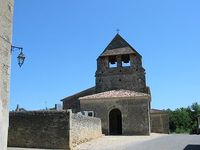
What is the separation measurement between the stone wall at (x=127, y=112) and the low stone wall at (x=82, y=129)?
4.73 metres

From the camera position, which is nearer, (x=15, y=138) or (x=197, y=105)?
(x=15, y=138)

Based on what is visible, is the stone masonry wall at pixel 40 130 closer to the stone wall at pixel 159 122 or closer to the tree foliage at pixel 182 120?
the stone wall at pixel 159 122

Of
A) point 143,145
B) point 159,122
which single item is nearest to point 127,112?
point 159,122

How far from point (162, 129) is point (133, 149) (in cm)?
2222

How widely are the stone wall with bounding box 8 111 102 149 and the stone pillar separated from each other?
970 cm

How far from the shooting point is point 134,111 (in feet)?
92.9

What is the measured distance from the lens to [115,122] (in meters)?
30.9

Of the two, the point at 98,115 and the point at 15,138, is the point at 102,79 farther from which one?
the point at 15,138

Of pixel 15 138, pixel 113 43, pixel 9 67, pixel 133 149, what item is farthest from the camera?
pixel 113 43

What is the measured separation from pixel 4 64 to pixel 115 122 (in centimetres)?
2480

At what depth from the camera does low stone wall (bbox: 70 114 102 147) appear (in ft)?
56.1

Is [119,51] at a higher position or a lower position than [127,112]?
higher

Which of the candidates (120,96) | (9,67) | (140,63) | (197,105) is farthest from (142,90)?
(197,105)

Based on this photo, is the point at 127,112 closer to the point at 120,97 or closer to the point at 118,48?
the point at 120,97
